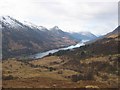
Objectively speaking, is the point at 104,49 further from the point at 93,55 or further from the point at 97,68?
the point at 97,68

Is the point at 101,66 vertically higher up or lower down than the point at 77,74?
higher up

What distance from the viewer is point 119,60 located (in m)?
112

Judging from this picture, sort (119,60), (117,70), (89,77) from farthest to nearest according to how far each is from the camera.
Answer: (119,60) → (117,70) → (89,77)

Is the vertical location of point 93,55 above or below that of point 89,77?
above

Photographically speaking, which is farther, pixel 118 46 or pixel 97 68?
pixel 118 46

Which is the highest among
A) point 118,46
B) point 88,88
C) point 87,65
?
point 118,46

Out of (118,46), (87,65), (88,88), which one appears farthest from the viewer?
(118,46)

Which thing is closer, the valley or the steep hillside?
the valley

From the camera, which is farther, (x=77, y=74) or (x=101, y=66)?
(x=101, y=66)

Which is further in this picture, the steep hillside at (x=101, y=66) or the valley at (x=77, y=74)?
the steep hillside at (x=101, y=66)

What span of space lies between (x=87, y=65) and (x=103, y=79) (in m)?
33.4

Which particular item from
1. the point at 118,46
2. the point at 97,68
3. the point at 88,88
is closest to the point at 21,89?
the point at 88,88

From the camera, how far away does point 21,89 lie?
63.2m

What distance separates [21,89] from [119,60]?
56.4 meters
